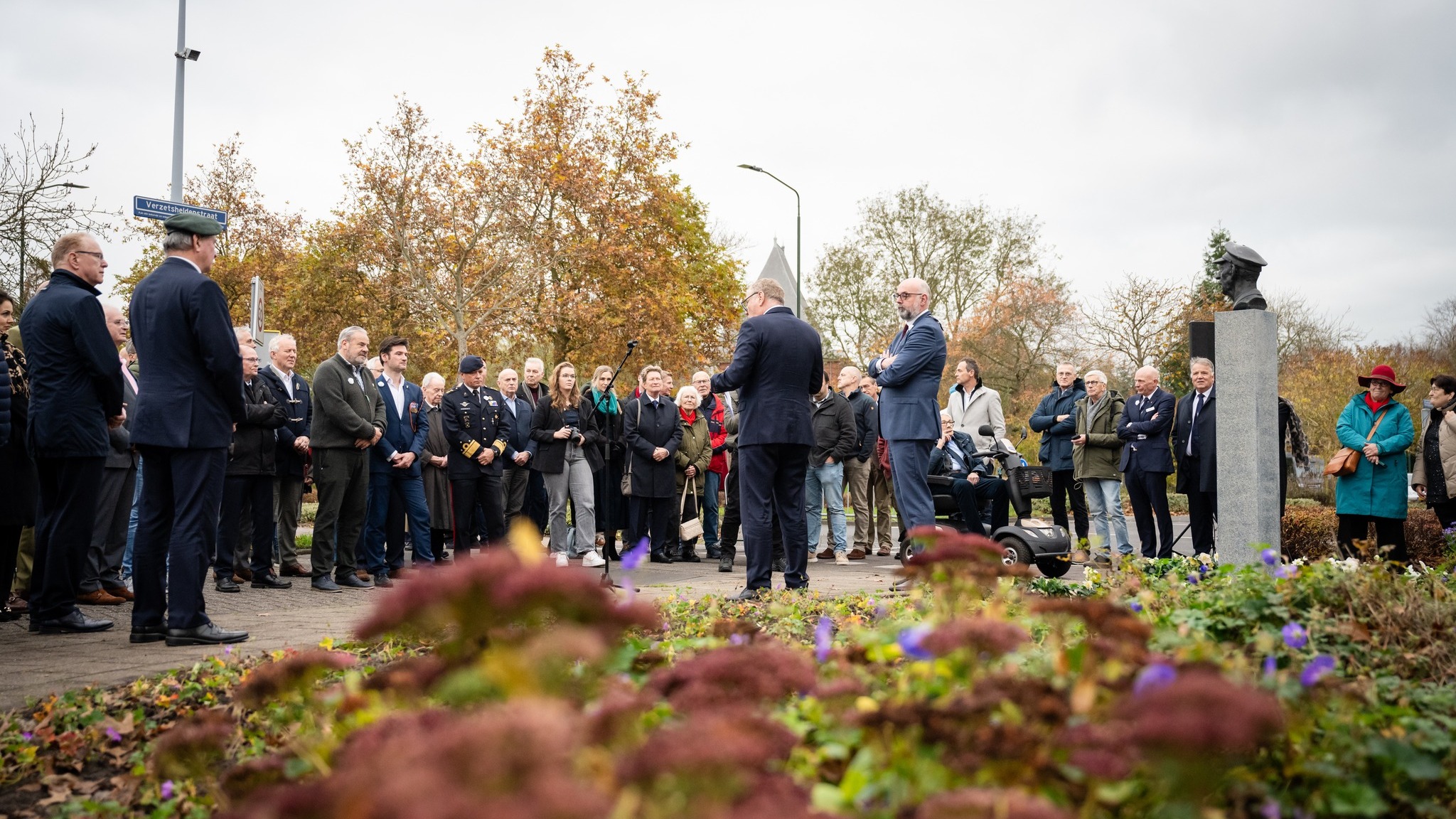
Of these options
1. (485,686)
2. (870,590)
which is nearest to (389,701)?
(485,686)

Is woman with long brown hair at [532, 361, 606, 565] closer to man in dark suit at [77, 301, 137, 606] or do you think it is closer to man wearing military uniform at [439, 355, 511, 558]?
man wearing military uniform at [439, 355, 511, 558]

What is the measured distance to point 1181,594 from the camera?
4738mm

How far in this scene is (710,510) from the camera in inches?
534

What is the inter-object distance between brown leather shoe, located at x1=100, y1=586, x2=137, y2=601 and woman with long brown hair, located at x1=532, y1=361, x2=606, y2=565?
4.05m

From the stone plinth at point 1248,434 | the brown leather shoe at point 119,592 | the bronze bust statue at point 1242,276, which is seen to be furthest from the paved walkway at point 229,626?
the bronze bust statue at point 1242,276

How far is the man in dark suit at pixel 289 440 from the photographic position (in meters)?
9.73

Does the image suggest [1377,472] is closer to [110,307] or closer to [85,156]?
[110,307]

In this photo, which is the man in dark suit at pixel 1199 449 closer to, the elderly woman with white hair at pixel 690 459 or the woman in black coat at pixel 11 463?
the elderly woman with white hair at pixel 690 459

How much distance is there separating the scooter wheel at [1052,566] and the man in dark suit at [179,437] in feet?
22.1

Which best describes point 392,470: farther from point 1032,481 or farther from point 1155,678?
point 1155,678

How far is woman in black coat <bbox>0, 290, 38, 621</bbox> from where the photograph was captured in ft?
20.9

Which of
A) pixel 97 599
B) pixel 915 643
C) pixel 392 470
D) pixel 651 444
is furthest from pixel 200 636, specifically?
pixel 651 444

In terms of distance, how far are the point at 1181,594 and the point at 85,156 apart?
2318cm

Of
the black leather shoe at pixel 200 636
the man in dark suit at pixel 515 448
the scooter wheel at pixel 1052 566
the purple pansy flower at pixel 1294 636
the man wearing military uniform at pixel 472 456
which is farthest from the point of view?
the man in dark suit at pixel 515 448
